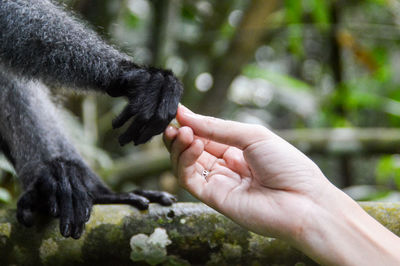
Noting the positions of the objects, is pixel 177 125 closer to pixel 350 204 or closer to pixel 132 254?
pixel 132 254

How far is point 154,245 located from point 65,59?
26.8 inches

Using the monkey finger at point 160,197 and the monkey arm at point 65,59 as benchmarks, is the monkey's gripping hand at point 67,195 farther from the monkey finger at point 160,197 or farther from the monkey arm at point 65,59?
the monkey arm at point 65,59

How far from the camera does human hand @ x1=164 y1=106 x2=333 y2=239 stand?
4.69 feet

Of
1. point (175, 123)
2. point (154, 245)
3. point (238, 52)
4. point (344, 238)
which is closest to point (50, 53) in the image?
point (175, 123)

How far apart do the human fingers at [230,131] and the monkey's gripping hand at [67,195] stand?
0.41 m

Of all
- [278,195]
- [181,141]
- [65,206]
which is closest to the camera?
[278,195]

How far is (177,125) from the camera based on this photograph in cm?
161

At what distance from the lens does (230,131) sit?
4.94ft

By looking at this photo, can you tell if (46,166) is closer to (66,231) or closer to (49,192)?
(49,192)

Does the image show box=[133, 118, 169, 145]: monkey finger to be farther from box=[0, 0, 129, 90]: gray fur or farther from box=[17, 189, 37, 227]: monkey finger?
box=[17, 189, 37, 227]: monkey finger

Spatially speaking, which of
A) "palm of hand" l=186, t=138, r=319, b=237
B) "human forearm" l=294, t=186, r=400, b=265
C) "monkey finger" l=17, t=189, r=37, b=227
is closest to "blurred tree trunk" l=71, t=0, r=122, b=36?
"monkey finger" l=17, t=189, r=37, b=227

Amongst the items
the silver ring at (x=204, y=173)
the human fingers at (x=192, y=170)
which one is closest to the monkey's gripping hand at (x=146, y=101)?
the human fingers at (x=192, y=170)

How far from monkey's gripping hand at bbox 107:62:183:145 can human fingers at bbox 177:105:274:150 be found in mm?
98

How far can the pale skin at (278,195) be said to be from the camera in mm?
1354
